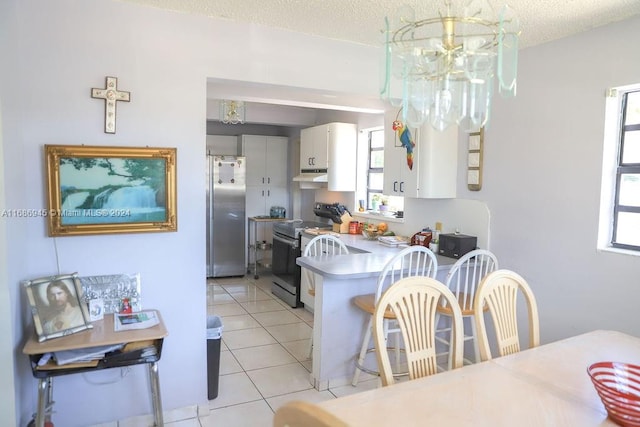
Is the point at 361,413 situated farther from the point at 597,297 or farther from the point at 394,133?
the point at 394,133

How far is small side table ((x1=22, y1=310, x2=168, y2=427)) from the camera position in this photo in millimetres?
1937

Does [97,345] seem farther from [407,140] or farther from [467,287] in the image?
[407,140]

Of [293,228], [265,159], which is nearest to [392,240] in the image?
[293,228]

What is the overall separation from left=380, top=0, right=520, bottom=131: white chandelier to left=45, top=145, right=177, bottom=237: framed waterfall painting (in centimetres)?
147

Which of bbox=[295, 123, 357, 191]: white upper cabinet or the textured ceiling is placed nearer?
the textured ceiling

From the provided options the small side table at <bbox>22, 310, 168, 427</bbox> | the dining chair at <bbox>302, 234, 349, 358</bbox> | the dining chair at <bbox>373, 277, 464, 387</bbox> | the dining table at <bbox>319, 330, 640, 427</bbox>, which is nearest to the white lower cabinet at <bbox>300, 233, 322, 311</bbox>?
the dining chair at <bbox>302, 234, 349, 358</bbox>

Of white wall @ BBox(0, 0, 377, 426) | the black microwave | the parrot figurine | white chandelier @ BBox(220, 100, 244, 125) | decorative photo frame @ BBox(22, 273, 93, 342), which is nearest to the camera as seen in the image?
decorative photo frame @ BBox(22, 273, 93, 342)

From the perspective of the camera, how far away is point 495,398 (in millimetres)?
1487

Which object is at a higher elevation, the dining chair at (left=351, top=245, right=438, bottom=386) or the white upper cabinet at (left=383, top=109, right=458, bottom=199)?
the white upper cabinet at (left=383, top=109, right=458, bottom=199)

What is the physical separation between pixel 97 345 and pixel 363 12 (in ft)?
7.10

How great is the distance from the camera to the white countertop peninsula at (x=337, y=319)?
118 inches

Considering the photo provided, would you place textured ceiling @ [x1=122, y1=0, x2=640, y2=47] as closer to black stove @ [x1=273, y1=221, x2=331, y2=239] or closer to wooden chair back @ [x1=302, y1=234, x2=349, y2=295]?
wooden chair back @ [x1=302, y1=234, x2=349, y2=295]

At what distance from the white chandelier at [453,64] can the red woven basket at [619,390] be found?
0.96 meters

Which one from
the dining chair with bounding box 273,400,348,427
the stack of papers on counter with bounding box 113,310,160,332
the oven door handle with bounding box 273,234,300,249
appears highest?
the dining chair with bounding box 273,400,348,427
